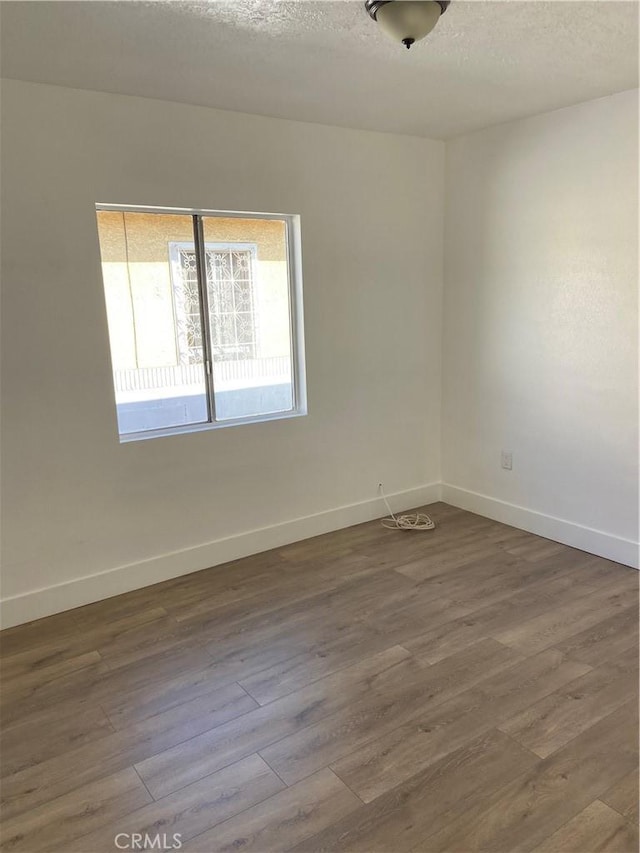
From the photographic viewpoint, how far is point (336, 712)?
2.27 meters

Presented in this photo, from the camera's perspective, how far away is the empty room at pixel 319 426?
1.99 m

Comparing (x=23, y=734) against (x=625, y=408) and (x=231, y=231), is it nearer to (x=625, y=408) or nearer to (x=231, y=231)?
(x=231, y=231)

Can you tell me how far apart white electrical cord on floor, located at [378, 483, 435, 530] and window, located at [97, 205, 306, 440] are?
1000 millimetres

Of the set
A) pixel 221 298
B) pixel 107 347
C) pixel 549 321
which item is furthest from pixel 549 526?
pixel 107 347

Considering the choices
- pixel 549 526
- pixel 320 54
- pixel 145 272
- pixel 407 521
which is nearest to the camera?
pixel 320 54

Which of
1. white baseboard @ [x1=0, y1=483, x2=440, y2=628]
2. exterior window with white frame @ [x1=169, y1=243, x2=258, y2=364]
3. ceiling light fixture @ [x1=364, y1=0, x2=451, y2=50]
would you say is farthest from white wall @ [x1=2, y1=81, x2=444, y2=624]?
ceiling light fixture @ [x1=364, y1=0, x2=451, y2=50]

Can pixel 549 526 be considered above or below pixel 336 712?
above

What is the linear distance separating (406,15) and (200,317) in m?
1.88

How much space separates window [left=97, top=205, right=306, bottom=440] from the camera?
125 inches

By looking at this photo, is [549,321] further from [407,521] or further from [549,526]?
[407,521]

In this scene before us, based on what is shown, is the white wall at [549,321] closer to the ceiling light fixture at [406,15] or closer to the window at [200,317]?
the window at [200,317]

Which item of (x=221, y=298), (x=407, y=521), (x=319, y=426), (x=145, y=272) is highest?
(x=145, y=272)

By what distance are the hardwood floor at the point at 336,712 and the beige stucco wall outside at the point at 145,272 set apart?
1.30 metres

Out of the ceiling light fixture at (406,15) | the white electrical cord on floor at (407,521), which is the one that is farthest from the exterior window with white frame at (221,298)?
the ceiling light fixture at (406,15)
